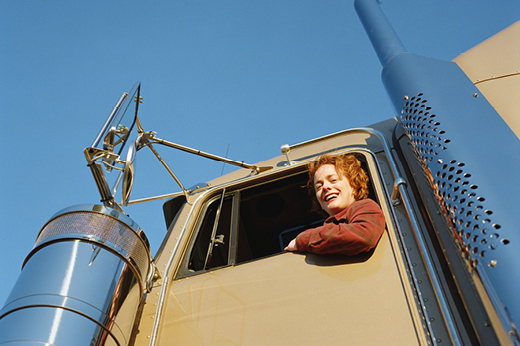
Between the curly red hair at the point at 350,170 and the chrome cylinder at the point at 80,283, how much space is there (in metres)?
1.28

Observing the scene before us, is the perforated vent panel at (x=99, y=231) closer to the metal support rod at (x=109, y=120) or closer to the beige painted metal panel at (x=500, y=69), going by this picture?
the metal support rod at (x=109, y=120)

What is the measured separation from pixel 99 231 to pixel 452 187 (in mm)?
1666

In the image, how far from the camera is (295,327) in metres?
1.94

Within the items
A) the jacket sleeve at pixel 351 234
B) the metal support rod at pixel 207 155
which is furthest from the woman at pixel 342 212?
the metal support rod at pixel 207 155

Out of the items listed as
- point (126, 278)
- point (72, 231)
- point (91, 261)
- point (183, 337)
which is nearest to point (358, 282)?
point (183, 337)

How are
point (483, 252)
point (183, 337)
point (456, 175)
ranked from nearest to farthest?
1. point (483, 252)
2. point (456, 175)
3. point (183, 337)

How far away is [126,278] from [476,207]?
1615mm

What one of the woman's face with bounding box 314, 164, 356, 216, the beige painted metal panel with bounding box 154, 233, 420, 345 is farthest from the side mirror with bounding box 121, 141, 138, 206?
the woman's face with bounding box 314, 164, 356, 216

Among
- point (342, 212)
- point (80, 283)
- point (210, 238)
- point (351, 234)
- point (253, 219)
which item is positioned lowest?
point (80, 283)

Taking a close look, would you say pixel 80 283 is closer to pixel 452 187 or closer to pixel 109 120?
pixel 109 120

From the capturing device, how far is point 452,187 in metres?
1.85

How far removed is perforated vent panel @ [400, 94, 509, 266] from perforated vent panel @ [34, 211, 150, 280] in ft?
4.99

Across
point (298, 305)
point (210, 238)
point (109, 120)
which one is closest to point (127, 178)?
point (109, 120)

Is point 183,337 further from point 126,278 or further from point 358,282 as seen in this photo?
point 358,282
